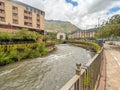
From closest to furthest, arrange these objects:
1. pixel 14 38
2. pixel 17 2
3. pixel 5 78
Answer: pixel 5 78 < pixel 14 38 < pixel 17 2

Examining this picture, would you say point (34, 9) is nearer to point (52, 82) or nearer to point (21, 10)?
point (21, 10)

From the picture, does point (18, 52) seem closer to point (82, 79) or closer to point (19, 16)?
point (82, 79)

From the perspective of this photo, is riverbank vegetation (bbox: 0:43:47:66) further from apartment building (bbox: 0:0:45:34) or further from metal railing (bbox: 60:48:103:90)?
apartment building (bbox: 0:0:45:34)

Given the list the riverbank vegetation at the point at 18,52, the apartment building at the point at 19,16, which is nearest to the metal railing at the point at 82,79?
the riverbank vegetation at the point at 18,52

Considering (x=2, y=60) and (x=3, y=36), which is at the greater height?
(x=3, y=36)

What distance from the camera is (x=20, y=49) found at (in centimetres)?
2452

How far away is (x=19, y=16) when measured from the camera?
48281 millimetres

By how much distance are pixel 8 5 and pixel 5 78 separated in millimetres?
35913

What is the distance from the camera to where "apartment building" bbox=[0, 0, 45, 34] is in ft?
137

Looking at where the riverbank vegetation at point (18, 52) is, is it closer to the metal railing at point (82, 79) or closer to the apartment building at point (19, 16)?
the metal railing at point (82, 79)

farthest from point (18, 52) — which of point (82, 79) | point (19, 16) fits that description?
point (19, 16)

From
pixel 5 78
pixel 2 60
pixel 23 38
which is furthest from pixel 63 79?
Answer: pixel 23 38

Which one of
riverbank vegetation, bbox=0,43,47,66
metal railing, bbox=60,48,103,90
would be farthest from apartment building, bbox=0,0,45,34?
metal railing, bbox=60,48,103,90

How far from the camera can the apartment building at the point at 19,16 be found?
41.9 meters
